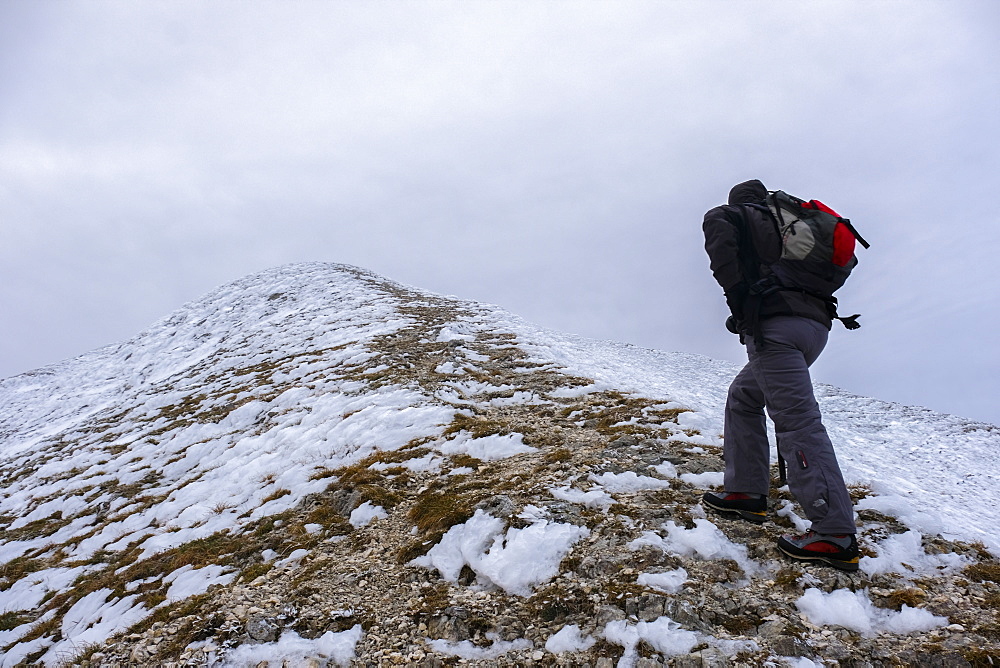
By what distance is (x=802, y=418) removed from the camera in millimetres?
5406

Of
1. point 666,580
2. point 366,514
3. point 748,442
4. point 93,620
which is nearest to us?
point 666,580

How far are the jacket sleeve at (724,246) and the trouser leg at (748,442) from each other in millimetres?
1166

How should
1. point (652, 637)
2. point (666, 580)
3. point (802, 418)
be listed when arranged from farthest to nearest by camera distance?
point (802, 418)
point (666, 580)
point (652, 637)

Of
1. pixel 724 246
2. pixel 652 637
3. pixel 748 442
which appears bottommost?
pixel 652 637

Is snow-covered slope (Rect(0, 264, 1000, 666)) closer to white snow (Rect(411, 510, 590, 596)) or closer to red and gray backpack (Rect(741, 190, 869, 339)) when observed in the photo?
white snow (Rect(411, 510, 590, 596))

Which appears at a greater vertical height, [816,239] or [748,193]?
[748,193]

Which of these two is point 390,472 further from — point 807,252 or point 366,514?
point 807,252

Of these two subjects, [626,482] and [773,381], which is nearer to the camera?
[773,381]

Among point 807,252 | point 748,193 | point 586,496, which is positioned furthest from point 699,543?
point 748,193

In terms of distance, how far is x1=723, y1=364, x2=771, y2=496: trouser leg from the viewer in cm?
616

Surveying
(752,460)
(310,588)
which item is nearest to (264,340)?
(310,588)

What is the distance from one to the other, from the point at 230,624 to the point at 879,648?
251 inches

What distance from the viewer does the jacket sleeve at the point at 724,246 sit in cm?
564

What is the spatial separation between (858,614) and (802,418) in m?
1.86
